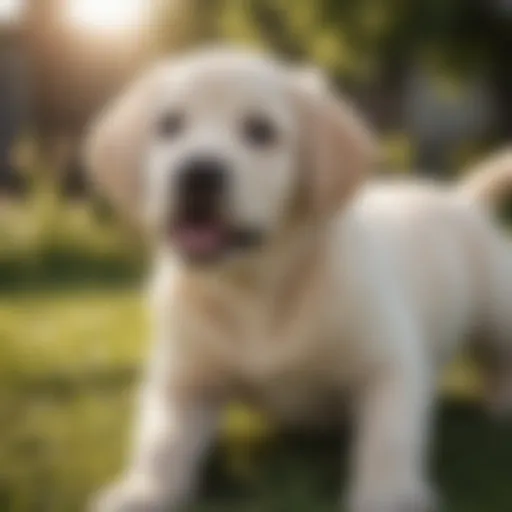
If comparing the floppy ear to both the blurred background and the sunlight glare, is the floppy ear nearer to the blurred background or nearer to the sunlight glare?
the blurred background

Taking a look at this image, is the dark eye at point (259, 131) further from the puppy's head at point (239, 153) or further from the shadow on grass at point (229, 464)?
the shadow on grass at point (229, 464)

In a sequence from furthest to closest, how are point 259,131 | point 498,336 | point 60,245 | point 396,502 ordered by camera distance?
point 60,245 → point 498,336 → point 259,131 → point 396,502

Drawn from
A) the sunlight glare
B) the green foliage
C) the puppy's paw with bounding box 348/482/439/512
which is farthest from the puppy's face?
the sunlight glare

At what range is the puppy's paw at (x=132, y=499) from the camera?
4.43ft

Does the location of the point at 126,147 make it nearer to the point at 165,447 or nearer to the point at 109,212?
the point at 165,447

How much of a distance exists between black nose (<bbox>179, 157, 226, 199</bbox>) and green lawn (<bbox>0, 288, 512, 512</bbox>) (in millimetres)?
316

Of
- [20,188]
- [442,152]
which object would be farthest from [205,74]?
[442,152]

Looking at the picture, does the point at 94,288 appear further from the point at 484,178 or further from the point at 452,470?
the point at 452,470

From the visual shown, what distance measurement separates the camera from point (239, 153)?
141cm

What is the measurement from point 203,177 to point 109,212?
8.52ft

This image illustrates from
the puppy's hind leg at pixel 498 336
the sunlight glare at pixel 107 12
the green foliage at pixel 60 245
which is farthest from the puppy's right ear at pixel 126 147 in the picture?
the sunlight glare at pixel 107 12

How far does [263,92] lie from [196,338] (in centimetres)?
33

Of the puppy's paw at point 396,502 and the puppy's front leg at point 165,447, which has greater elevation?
the puppy's front leg at point 165,447

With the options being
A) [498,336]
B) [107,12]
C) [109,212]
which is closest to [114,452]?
[498,336]
